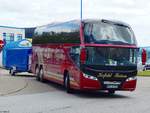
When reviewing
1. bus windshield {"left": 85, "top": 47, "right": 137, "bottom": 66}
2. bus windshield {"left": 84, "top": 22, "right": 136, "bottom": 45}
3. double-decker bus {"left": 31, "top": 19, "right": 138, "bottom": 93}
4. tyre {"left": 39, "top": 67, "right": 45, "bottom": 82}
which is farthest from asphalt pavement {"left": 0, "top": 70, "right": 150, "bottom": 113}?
tyre {"left": 39, "top": 67, "right": 45, "bottom": 82}

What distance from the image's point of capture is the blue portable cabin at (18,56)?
1421 inches

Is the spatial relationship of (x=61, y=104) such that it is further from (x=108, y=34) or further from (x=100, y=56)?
(x=108, y=34)

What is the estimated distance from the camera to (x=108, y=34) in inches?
853

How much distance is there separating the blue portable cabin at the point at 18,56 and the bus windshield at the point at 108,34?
46.4 feet

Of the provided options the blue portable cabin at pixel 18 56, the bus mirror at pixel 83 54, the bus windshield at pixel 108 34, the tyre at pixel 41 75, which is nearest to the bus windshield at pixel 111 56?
the bus mirror at pixel 83 54

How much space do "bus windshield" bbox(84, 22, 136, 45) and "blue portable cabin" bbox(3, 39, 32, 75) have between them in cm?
1414

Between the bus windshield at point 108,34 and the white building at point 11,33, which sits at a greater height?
the bus windshield at point 108,34

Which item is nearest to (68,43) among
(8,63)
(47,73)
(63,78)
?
(63,78)

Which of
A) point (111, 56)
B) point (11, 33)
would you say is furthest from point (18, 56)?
point (11, 33)

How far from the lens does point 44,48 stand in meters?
28.6

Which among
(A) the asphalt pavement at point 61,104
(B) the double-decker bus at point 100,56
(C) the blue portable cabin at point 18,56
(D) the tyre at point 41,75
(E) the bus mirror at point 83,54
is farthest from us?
(C) the blue portable cabin at point 18,56

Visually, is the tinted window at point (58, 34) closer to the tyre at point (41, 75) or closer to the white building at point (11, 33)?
the tyre at point (41, 75)

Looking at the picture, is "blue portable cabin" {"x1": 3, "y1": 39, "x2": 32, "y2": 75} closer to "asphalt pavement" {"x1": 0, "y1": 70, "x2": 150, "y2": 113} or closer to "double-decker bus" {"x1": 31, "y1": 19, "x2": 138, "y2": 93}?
"double-decker bus" {"x1": 31, "y1": 19, "x2": 138, "y2": 93}

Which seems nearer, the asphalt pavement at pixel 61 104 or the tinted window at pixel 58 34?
the asphalt pavement at pixel 61 104
